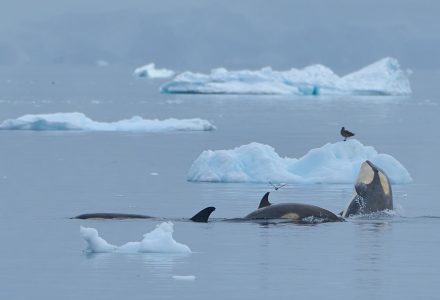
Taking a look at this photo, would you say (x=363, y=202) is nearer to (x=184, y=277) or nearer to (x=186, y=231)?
(x=186, y=231)

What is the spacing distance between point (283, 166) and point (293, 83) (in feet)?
184

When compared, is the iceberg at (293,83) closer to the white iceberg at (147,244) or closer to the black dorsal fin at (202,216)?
the black dorsal fin at (202,216)

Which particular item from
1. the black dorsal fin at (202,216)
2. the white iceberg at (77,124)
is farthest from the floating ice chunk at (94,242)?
the white iceberg at (77,124)

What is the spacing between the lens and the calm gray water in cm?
1486

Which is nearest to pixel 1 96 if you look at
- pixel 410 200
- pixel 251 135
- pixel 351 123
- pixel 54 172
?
pixel 351 123

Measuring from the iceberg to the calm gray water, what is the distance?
3758 cm

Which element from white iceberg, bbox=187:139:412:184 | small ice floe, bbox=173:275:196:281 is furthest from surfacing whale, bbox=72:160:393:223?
white iceberg, bbox=187:139:412:184

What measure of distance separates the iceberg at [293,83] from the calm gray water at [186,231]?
37577 mm

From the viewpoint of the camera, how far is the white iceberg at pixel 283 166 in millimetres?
27188

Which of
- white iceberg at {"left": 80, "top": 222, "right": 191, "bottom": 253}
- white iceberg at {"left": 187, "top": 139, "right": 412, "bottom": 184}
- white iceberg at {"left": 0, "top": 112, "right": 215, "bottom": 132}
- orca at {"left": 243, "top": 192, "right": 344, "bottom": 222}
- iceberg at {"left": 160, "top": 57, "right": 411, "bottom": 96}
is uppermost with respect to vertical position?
iceberg at {"left": 160, "top": 57, "right": 411, "bottom": 96}

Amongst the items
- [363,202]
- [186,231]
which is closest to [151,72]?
[363,202]

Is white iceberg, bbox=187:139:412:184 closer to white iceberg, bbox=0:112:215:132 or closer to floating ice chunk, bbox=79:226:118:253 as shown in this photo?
floating ice chunk, bbox=79:226:118:253

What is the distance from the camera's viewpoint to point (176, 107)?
7200cm

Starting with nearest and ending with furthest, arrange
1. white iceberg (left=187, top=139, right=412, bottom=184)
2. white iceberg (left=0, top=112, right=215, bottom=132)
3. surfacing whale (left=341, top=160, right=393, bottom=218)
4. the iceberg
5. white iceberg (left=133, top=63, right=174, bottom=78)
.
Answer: surfacing whale (left=341, top=160, right=393, bottom=218) → white iceberg (left=187, top=139, right=412, bottom=184) → white iceberg (left=0, top=112, right=215, bottom=132) → the iceberg → white iceberg (left=133, top=63, right=174, bottom=78)
